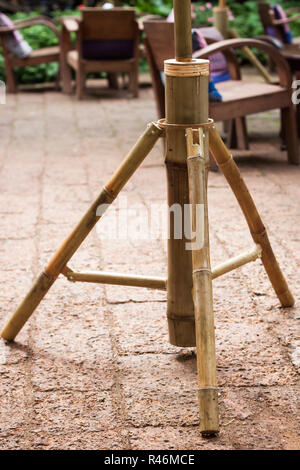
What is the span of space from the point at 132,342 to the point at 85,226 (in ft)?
1.48

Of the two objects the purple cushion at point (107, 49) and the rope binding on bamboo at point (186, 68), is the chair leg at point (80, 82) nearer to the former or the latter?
the purple cushion at point (107, 49)

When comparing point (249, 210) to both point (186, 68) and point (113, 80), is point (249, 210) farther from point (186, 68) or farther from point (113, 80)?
point (113, 80)

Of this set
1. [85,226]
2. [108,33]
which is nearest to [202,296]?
[85,226]

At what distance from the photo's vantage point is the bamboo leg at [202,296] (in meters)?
1.79

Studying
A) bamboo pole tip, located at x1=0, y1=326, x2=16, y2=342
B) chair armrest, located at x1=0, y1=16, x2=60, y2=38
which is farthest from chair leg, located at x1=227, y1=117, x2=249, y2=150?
chair armrest, located at x1=0, y1=16, x2=60, y2=38

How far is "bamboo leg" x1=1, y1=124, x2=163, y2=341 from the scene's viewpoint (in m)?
2.07

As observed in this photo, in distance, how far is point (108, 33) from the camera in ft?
24.5

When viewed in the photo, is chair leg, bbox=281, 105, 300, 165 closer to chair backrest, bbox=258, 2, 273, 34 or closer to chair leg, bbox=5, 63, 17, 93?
chair backrest, bbox=258, 2, 273, 34

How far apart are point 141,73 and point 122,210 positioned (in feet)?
19.6

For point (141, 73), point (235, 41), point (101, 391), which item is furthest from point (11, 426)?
point (141, 73)

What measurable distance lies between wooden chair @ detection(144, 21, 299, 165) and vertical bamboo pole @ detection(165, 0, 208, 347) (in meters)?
2.45

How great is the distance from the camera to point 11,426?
1.89 meters

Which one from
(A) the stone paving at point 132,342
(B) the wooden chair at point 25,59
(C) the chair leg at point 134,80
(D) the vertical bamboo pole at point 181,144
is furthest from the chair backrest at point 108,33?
(D) the vertical bamboo pole at point 181,144
